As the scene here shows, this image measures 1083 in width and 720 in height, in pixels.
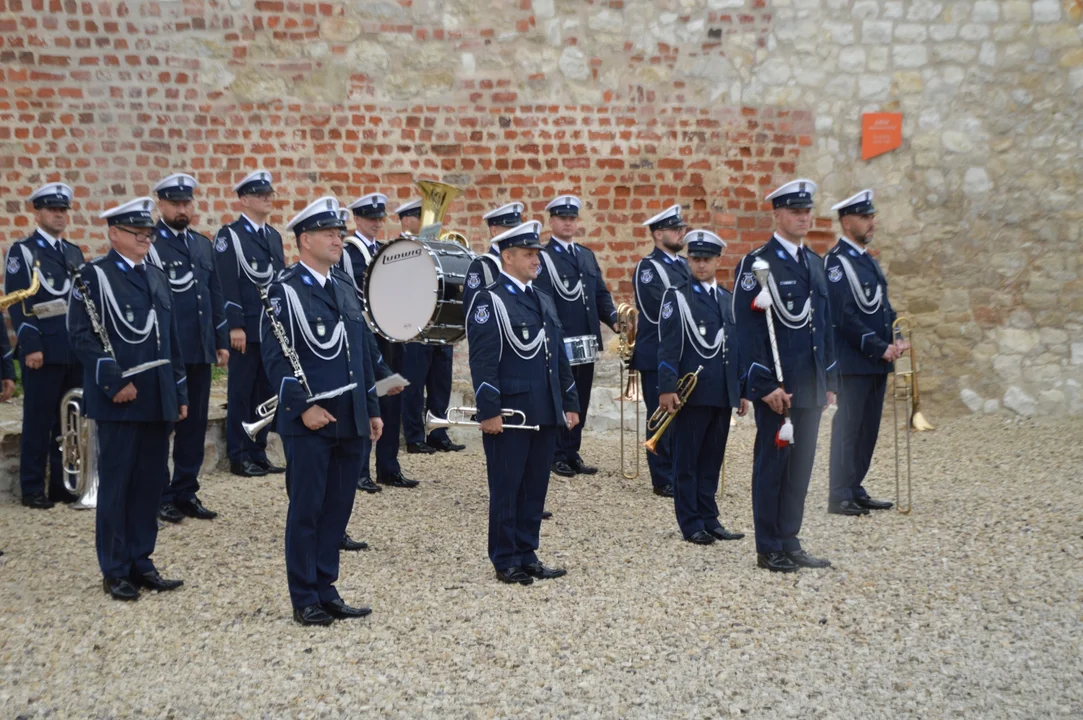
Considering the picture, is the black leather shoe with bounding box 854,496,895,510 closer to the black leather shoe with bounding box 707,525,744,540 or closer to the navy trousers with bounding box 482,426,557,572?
the black leather shoe with bounding box 707,525,744,540

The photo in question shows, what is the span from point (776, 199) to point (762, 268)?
21.5 inches

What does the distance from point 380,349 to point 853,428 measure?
137 inches

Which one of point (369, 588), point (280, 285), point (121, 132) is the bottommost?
point (369, 588)

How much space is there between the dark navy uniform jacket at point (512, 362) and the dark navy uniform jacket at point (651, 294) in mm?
2301

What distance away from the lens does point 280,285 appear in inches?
225

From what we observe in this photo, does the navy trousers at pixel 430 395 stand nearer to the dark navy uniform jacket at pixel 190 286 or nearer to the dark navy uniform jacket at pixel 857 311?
the dark navy uniform jacket at pixel 190 286

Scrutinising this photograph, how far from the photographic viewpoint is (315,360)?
5676 mm

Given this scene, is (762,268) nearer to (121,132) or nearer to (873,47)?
(873,47)

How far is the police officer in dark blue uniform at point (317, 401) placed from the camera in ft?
18.5

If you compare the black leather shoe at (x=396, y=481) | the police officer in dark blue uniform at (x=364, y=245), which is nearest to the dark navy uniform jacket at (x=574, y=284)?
the police officer in dark blue uniform at (x=364, y=245)

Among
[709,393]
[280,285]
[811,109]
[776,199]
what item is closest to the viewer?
[280,285]

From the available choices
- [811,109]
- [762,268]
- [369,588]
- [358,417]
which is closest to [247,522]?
[369,588]

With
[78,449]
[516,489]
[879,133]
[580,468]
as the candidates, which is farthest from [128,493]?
[879,133]

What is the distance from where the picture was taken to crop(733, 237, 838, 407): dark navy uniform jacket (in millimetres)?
6629
